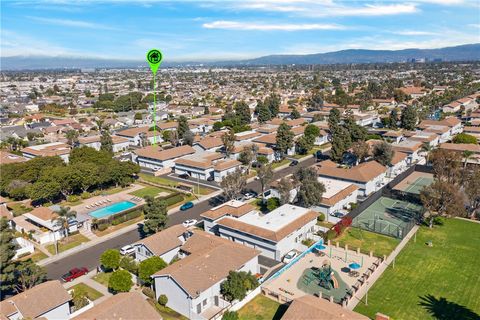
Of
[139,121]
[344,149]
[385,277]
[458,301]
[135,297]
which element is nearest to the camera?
[135,297]

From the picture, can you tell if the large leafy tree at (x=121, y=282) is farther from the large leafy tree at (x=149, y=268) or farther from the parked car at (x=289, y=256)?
the parked car at (x=289, y=256)

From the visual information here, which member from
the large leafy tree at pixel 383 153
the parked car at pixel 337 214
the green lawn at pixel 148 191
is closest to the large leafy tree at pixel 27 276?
the green lawn at pixel 148 191

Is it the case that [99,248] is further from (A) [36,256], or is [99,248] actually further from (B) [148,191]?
(B) [148,191]

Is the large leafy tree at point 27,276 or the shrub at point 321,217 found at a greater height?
the large leafy tree at point 27,276

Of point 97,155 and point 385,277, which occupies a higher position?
point 97,155

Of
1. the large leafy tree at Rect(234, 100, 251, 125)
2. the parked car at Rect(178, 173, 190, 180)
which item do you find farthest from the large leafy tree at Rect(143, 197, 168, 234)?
the large leafy tree at Rect(234, 100, 251, 125)

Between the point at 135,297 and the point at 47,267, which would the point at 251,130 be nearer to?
the point at 47,267

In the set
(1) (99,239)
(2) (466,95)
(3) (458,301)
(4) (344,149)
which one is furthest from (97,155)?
(2) (466,95)

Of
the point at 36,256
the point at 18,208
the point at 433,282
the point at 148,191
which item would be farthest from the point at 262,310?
the point at 18,208
